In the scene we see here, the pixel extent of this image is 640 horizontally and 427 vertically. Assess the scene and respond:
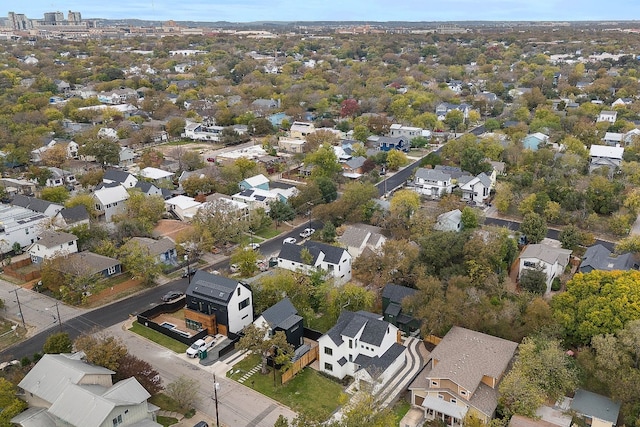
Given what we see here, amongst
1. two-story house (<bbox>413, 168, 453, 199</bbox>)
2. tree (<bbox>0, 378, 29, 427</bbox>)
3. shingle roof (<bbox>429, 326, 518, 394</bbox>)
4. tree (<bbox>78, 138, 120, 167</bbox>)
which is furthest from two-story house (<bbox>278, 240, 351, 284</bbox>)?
tree (<bbox>78, 138, 120, 167</bbox>)

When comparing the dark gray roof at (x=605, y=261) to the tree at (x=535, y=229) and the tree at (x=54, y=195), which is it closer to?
the tree at (x=535, y=229)

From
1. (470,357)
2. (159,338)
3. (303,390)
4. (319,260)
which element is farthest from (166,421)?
(319,260)

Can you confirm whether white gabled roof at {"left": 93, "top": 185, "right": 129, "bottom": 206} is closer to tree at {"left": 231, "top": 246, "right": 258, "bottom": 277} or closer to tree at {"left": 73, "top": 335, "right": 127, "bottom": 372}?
tree at {"left": 231, "top": 246, "right": 258, "bottom": 277}

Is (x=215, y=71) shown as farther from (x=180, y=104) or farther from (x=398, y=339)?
(x=398, y=339)

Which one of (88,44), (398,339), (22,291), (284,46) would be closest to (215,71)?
(284,46)

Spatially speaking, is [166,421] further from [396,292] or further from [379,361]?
[396,292]

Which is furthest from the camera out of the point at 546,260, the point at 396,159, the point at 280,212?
the point at 396,159

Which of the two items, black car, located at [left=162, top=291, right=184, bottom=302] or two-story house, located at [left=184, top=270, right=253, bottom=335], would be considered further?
black car, located at [left=162, top=291, right=184, bottom=302]
